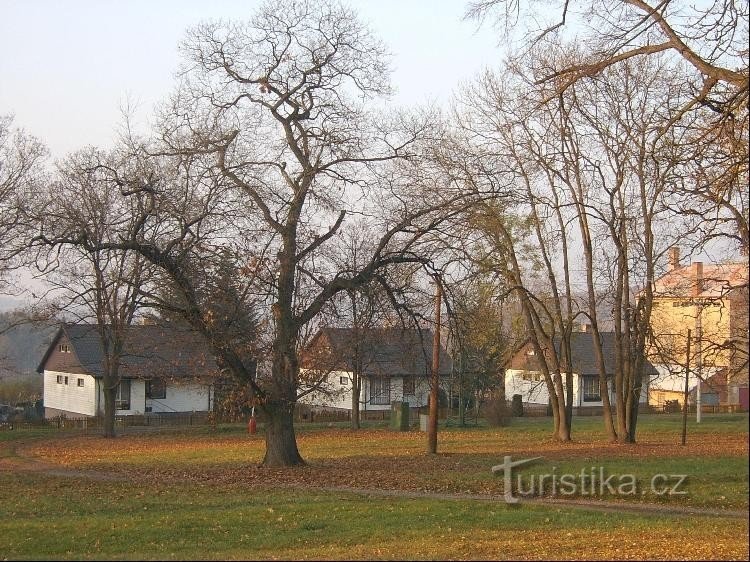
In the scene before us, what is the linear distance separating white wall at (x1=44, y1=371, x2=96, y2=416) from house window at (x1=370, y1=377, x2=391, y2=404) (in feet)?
65.6

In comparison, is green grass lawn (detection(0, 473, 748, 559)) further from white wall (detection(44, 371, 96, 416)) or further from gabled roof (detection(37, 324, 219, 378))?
white wall (detection(44, 371, 96, 416))

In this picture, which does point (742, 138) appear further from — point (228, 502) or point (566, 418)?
point (566, 418)

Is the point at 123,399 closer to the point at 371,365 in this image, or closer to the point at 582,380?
the point at 371,365

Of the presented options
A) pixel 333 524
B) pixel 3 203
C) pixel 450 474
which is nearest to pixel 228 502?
pixel 333 524

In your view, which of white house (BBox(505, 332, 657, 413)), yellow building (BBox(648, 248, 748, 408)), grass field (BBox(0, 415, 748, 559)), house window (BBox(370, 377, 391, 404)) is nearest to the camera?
grass field (BBox(0, 415, 748, 559))

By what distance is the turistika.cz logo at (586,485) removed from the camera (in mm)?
16641

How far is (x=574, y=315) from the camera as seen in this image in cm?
3666

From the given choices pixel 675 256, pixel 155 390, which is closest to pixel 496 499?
pixel 675 256

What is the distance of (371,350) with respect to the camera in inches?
1927

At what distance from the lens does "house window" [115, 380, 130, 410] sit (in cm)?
5847

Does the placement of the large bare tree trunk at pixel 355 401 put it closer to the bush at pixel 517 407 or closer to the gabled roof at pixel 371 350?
the gabled roof at pixel 371 350

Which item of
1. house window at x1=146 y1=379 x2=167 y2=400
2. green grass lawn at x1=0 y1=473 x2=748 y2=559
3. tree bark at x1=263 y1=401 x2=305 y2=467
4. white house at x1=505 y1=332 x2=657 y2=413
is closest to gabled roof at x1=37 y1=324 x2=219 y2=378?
house window at x1=146 y1=379 x2=167 y2=400

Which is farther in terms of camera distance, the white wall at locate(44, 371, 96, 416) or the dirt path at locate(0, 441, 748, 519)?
the white wall at locate(44, 371, 96, 416)

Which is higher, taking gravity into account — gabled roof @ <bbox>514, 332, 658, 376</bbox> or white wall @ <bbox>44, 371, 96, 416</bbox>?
gabled roof @ <bbox>514, 332, 658, 376</bbox>
